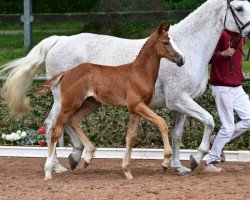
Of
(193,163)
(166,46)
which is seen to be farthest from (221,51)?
(193,163)

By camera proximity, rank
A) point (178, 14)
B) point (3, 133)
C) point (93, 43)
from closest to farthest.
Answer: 1. point (93, 43)
2. point (3, 133)
3. point (178, 14)

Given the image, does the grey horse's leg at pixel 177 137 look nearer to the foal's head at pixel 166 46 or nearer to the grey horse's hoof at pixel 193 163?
the grey horse's hoof at pixel 193 163

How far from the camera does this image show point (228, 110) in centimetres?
930

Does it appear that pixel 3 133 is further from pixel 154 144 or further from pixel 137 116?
pixel 137 116

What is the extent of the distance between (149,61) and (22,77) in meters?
1.80

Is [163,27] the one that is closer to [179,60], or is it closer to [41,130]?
[179,60]

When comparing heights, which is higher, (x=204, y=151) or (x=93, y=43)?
(x=93, y=43)

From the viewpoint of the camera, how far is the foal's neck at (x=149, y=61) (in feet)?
29.0

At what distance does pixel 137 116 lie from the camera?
29.5 feet

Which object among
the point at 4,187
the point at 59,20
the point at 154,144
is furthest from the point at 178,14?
the point at 4,187

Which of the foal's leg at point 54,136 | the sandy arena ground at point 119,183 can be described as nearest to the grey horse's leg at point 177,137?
the sandy arena ground at point 119,183

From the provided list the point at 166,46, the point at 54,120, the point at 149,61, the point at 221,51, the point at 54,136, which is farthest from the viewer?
the point at 54,120

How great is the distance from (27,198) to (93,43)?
252cm

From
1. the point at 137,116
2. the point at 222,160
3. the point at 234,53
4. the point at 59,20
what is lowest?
the point at 59,20
